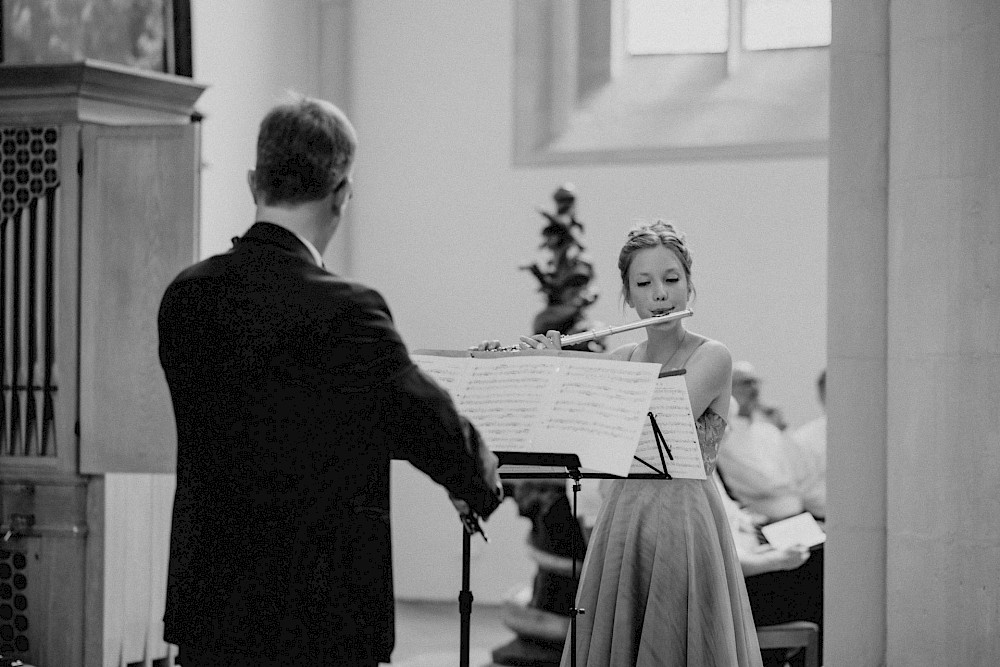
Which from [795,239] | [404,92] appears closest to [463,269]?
[404,92]

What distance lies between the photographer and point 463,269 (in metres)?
9.20

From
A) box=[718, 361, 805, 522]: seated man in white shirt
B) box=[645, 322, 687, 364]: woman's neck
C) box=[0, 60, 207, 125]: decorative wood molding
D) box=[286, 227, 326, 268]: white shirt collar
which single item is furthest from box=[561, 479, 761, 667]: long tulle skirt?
box=[0, 60, 207, 125]: decorative wood molding

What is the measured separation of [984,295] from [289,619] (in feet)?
7.93

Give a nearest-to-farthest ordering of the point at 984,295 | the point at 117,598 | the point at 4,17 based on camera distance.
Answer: the point at 984,295 → the point at 117,598 → the point at 4,17

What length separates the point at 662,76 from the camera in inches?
362

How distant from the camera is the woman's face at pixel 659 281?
341 centimetres

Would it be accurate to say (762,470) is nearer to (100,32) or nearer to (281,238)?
(100,32)

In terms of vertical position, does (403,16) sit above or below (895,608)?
above

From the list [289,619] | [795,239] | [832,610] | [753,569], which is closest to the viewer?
[289,619]

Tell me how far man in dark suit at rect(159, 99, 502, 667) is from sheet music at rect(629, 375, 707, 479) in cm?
84

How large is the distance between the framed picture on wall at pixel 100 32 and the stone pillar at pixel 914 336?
348 centimetres

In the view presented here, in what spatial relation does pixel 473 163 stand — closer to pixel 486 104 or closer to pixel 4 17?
pixel 486 104

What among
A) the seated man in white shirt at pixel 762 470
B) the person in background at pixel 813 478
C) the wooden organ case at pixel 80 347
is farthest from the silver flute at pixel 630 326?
the person in background at pixel 813 478

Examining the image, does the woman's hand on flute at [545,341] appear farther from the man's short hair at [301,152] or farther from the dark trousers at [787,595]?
the dark trousers at [787,595]
